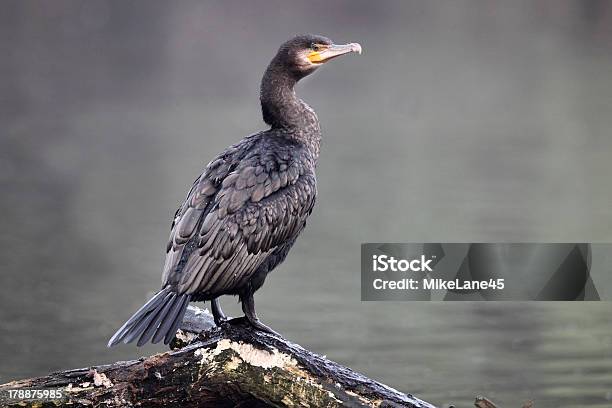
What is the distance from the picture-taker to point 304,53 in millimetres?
4316

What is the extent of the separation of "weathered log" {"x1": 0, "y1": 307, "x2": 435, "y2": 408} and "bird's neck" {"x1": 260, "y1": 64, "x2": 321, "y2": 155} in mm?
893

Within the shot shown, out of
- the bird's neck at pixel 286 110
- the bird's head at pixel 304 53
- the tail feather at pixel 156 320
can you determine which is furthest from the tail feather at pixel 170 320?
the bird's head at pixel 304 53

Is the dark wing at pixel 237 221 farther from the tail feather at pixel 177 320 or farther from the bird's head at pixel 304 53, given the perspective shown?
the bird's head at pixel 304 53

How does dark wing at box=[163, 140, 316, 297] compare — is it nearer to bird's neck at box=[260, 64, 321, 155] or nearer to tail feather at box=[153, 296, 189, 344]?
tail feather at box=[153, 296, 189, 344]

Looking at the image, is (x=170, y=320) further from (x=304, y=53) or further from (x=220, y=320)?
(x=304, y=53)

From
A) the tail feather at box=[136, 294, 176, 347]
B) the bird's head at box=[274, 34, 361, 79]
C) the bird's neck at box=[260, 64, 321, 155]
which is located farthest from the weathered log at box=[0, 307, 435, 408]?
the bird's head at box=[274, 34, 361, 79]

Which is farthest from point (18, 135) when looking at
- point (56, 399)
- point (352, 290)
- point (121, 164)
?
point (56, 399)

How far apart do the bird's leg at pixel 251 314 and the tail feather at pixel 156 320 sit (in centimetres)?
22

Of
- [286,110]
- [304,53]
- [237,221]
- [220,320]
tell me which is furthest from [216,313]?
[304,53]

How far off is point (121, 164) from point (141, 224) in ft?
6.64

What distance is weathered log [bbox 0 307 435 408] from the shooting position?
3.53 meters

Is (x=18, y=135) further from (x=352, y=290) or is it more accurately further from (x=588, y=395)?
(x=588, y=395)

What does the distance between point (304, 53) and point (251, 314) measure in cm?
101

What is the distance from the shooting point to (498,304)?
22.2 ft
